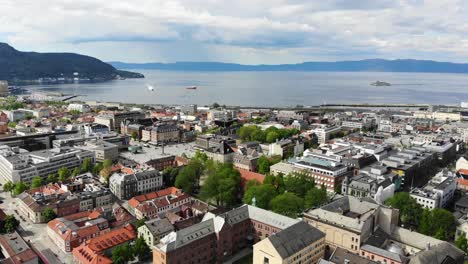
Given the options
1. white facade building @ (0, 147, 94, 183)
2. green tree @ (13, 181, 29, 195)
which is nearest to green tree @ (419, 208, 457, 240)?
green tree @ (13, 181, 29, 195)

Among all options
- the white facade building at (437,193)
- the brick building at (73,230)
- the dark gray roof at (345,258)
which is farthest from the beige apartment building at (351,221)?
the brick building at (73,230)

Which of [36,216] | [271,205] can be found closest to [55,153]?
[36,216]

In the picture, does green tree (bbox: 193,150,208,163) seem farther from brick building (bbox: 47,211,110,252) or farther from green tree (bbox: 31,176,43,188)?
brick building (bbox: 47,211,110,252)

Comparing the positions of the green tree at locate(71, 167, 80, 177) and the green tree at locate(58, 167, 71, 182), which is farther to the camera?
the green tree at locate(71, 167, 80, 177)

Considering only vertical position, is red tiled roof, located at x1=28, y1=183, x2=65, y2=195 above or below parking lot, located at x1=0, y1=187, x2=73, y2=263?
above

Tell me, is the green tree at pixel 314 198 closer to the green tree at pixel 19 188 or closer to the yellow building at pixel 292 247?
the yellow building at pixel 292 247

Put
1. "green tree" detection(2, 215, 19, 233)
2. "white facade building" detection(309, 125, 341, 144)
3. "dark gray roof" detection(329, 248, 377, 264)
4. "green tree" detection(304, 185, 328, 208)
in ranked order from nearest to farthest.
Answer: "dark gray roof" detection(329, 248, 377, 264) → "green tree" detection(2, 215, 19, 233) → "green tree" detection(304, 185, 328, 208) → "white facade building" detection(309, 125, 341, 144)

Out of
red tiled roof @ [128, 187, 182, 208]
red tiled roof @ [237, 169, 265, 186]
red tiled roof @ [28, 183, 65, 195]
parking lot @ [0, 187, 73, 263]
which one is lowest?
parking lot @ [0, 187, 73, 263]
